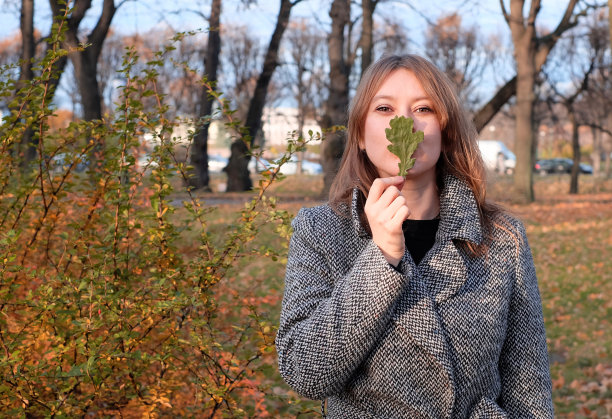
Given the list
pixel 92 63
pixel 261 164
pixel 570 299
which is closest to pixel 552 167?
pixel 92 63

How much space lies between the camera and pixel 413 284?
73.3 inches

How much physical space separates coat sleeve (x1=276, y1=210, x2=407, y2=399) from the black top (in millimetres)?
266

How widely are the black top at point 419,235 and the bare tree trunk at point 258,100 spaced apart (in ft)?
47.9

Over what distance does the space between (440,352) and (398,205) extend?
39 cm

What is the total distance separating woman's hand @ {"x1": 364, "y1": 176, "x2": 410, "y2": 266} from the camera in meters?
1.70

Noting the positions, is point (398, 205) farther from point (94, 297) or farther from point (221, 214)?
point (221, 214)

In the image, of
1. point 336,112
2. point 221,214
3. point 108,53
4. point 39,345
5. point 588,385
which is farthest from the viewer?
point 108,53

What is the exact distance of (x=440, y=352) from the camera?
1.80 metres

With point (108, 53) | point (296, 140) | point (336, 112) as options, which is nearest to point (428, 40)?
point (108, 53)

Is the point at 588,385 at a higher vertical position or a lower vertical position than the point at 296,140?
lower

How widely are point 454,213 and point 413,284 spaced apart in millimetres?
303

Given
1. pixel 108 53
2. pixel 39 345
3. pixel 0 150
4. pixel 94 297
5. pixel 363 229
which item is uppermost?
pixel 108 53

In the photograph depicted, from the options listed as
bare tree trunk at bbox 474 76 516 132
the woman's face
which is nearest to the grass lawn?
the woman's face

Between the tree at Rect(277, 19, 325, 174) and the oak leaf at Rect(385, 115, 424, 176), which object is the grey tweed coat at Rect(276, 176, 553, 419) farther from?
the tree at Rect(277, 19, 325, 174)
